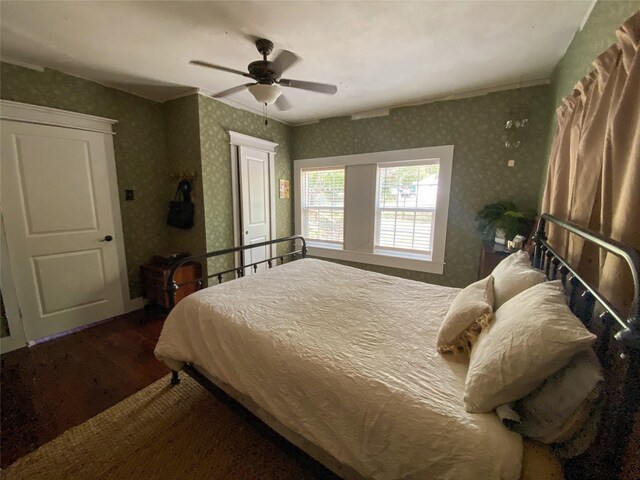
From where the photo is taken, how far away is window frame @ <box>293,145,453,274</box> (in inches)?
122

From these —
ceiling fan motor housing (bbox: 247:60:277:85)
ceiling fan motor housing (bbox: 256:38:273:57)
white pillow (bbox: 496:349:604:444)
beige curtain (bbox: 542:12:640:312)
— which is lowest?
white pillow (bbox: 496:349:604:444)

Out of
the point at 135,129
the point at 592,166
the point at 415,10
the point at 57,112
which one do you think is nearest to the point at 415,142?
the point at 415,10

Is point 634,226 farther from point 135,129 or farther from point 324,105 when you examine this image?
point 135,129

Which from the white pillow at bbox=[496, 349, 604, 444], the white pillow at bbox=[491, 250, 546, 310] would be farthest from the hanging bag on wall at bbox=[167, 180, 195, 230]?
the white pillow at bbox=[496, 349, 604, 444]

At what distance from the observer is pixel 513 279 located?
1283 mm

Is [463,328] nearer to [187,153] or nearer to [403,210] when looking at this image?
[403,210]

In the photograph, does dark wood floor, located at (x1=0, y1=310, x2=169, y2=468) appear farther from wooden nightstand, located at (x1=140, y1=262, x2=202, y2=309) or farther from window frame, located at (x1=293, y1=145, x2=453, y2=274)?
window frame, located at (x1=293, y1=145, x2=453, y2=274)

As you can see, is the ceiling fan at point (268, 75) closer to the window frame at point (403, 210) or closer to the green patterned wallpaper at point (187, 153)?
the green patterned wallpaper at point (187, 153)

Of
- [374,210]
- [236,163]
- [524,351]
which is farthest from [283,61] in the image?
[374,210]

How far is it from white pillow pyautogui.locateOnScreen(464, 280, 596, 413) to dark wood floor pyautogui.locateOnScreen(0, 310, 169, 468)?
221 centimetres

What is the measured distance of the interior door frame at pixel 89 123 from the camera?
222 centimetres

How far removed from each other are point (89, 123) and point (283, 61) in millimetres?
2267

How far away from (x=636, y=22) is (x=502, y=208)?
188 cm

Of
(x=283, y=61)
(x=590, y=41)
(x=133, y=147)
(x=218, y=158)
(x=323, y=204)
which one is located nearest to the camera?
(x=590, y=41)
